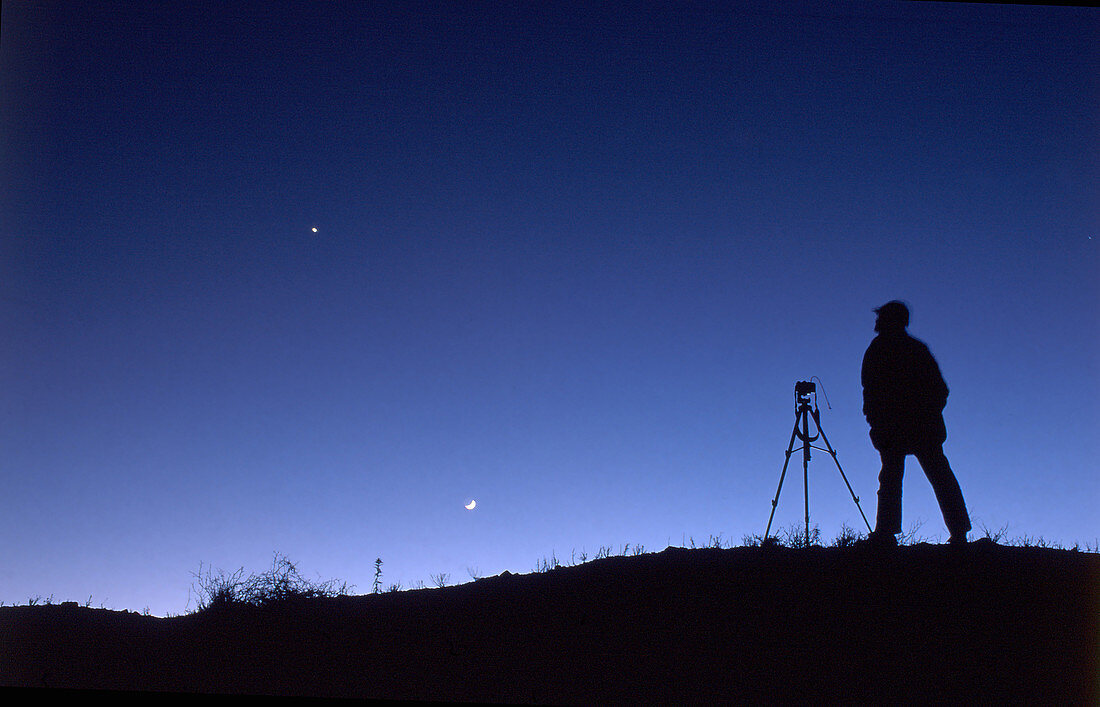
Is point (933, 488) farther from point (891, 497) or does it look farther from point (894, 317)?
point (894, 317)

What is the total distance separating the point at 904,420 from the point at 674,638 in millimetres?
3093

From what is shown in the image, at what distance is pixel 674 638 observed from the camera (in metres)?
5.94

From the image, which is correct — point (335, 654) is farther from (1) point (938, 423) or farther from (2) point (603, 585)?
(1) point (938, 423)

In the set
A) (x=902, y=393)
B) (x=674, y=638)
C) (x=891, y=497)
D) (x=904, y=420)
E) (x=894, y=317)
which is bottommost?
(x=674, y=638)

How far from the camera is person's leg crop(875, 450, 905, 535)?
706cm

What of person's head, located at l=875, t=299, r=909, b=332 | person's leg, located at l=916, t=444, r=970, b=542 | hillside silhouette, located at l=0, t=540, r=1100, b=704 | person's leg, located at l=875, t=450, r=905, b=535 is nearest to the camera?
hillside silhouette, located at l=0, t=540, r=1100, b=704

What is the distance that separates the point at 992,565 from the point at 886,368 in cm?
198

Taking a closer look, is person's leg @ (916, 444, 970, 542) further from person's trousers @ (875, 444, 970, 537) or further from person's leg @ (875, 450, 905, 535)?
person's leg @ (875, 450, 905, 535)

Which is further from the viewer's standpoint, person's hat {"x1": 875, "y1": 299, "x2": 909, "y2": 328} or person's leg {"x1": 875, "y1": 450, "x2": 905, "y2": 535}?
person's hat {"x1": 875, "y1": 299, "x2": 909, "y2": 328}

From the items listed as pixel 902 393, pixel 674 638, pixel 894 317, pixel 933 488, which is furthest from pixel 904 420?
pixel 674 638

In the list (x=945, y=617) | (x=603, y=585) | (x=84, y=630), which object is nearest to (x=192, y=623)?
(x=84, y=630)

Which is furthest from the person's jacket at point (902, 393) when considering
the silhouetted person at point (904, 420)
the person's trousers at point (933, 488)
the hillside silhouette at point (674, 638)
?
the hillside silhouette at point (674, 638)

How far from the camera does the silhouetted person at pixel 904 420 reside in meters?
6.94

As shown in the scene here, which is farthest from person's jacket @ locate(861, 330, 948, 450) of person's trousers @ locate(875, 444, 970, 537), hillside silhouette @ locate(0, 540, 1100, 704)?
hillside silhouette @ locate(0, 540, 1100, 704)
